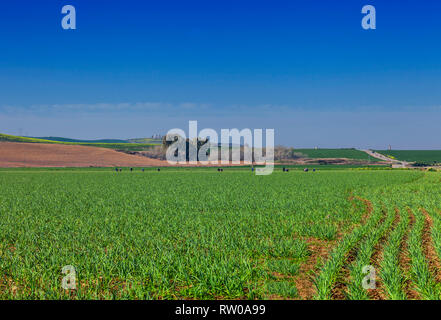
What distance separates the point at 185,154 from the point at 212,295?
379ft

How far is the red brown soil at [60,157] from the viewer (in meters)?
97.1

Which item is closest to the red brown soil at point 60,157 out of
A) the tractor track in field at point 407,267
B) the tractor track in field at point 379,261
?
the tractor track in field at point 379,261

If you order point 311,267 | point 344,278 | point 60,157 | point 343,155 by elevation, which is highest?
point 343,155

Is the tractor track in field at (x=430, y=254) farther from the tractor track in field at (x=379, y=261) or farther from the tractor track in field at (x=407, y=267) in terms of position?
the tractor track in field at (x=379, y=261)

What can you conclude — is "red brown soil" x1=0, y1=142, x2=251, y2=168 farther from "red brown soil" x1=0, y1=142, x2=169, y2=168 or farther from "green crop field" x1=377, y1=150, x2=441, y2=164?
"green crop field" x1=377, y1=150, x2=441, y2=164

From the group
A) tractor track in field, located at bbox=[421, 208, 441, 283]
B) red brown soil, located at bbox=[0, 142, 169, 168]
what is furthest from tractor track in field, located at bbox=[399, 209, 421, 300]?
red brown soil, located at bbox=[0, 142, 169, 168]

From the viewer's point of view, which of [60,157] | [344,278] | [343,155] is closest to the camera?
[344,278]

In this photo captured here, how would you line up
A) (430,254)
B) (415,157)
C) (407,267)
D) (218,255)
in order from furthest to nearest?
(415,157) < (430,254) < (218,255) < (407,267)

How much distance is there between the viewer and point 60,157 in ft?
347

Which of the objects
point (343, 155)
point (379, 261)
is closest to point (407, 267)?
point (379, 261)

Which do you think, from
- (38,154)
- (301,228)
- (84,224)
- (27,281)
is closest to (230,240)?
(301,228)

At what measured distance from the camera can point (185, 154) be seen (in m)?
122

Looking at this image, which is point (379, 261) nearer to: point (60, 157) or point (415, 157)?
point (60, 157)

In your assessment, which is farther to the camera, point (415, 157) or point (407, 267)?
point (415, 157)
